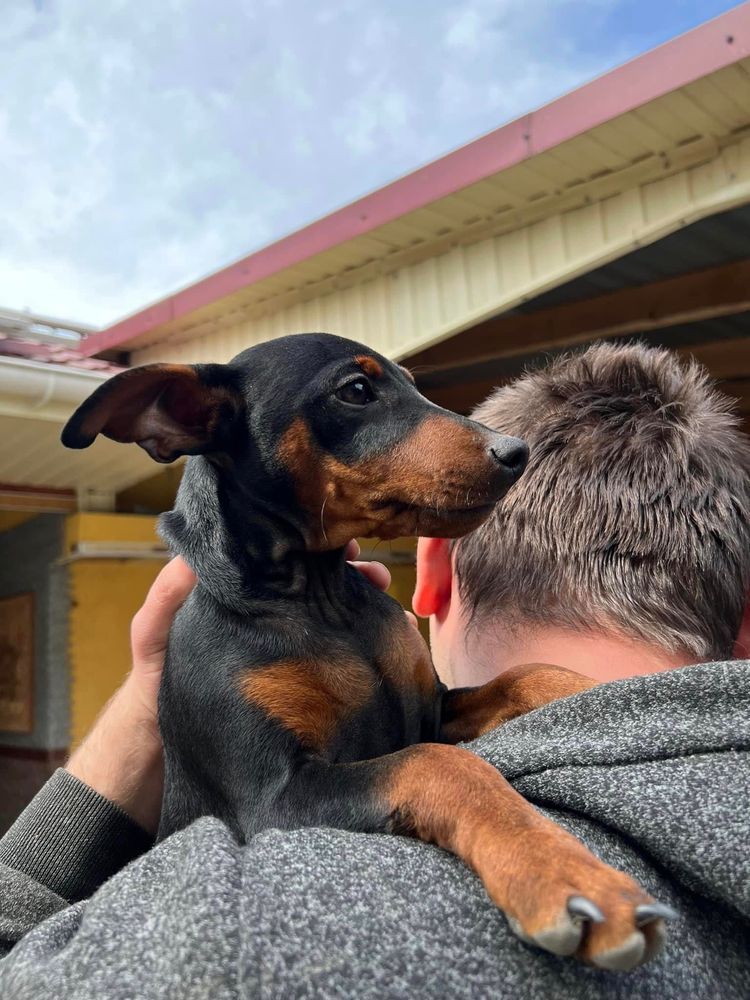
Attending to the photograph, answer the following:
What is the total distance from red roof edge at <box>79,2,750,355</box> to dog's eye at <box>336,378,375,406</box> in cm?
226

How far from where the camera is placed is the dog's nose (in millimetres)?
1558

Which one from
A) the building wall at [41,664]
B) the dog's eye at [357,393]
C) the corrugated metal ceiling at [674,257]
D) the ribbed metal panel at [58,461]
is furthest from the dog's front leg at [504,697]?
the building wall at [41,664]

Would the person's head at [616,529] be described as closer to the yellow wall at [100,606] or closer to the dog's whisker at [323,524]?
the dog's whisker at [323,524]

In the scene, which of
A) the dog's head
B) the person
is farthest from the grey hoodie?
the dog's head

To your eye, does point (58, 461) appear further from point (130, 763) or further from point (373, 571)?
point (373, 571)

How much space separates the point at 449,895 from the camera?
0.93 metres

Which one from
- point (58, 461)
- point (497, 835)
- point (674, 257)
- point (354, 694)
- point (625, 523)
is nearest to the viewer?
point (497, 835)

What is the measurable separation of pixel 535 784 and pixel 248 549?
2.65ft

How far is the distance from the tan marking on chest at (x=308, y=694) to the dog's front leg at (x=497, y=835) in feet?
0.26

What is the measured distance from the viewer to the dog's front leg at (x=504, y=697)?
1508 millimetres

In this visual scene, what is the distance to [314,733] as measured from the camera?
59.4 inches

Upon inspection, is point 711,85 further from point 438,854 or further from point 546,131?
point 438,854

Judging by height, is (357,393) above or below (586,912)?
above

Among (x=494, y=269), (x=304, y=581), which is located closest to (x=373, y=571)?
(x=304, y=581)
